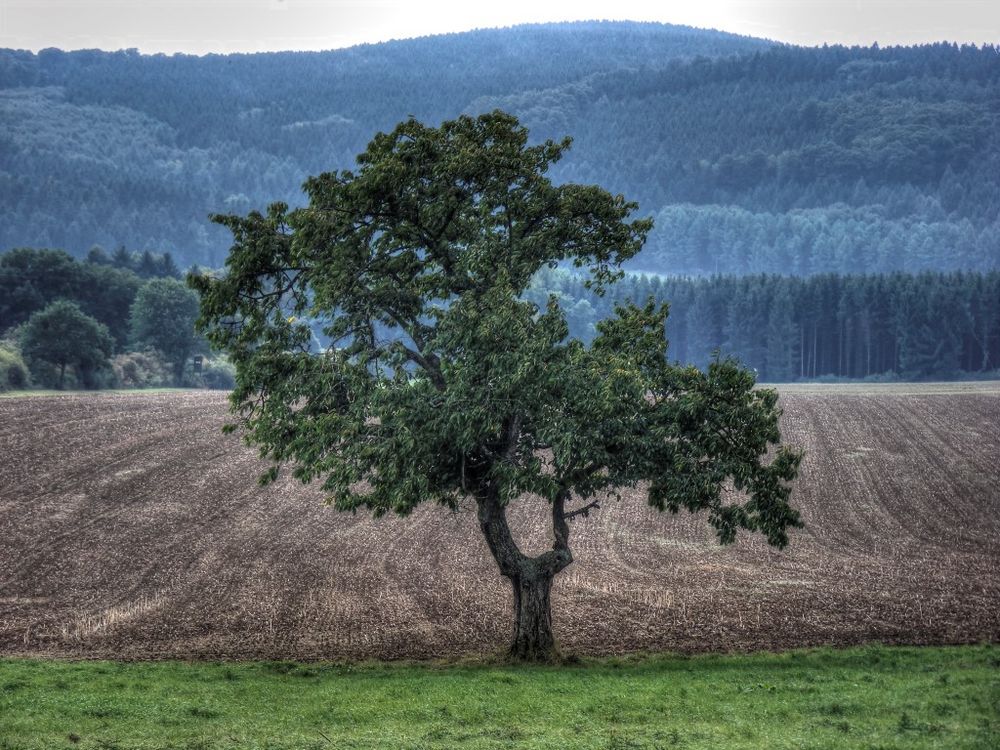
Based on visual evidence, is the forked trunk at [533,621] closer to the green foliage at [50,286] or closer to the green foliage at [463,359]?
the green foliage at [463,359]

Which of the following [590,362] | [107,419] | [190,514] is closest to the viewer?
[590,362]

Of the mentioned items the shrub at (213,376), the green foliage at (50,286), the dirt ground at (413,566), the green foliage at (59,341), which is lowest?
the dirt ground at (413,566)

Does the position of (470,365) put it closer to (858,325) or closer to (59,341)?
(59,341)

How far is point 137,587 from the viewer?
38.5 meters

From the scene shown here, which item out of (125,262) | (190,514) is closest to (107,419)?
(190,514)

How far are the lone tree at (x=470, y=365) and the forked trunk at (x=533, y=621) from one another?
4cm

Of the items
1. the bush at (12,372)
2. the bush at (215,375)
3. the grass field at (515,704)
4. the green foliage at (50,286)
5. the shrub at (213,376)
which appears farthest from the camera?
the bush at (215,375)

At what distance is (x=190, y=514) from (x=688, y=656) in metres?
27.9

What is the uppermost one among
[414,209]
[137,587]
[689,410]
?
[414,209]

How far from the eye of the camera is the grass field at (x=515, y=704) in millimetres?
19875

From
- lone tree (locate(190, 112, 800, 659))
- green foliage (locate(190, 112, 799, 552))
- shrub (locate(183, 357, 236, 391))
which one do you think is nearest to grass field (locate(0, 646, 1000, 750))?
lone tree (locate(190, 112, 800, 659))

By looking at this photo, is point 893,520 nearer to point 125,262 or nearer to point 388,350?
point 388,350

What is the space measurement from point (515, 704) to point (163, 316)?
115 metres

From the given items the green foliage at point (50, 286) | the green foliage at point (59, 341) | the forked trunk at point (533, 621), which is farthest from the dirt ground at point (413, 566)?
the green foliage at point (50, 286)
